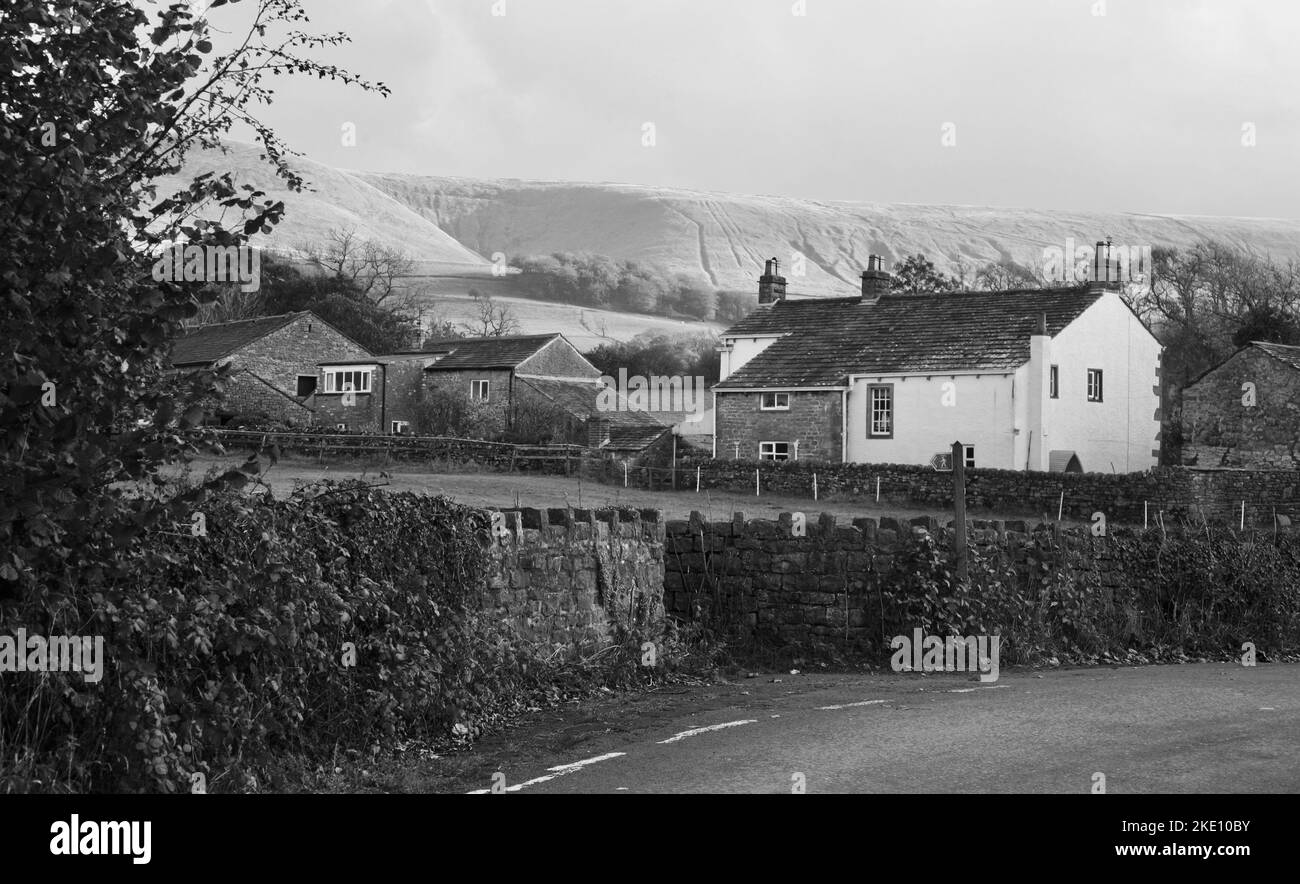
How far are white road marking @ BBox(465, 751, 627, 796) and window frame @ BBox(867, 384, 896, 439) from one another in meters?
39.3

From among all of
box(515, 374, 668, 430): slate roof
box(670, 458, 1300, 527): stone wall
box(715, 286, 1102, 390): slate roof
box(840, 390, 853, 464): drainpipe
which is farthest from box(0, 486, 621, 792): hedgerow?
box(515, 374, 668, 430): slate roof

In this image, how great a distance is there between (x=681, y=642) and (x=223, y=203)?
356 inches

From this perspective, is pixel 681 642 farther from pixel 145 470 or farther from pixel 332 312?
pixel 332 312

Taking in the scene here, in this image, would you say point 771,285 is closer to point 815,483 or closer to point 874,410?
point 874,410

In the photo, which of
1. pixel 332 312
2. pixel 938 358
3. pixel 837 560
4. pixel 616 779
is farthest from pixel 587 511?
pixel 332 312

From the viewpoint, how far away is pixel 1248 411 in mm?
47375

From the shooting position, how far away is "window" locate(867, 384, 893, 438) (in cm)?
4919

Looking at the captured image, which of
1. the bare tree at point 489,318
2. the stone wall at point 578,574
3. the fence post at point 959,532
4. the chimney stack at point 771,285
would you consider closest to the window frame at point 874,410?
the chimney stack at point 771,285

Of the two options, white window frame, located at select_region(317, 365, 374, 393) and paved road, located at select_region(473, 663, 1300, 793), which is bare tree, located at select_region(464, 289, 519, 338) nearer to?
white window frame, located at select_region(317, 365, 374, 393)

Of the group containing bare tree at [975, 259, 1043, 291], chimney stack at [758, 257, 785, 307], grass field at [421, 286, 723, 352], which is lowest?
chimney stack at [758, 257, 785, 307]

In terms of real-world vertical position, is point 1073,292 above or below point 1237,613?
above

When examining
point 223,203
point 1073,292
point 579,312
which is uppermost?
point 579,312
